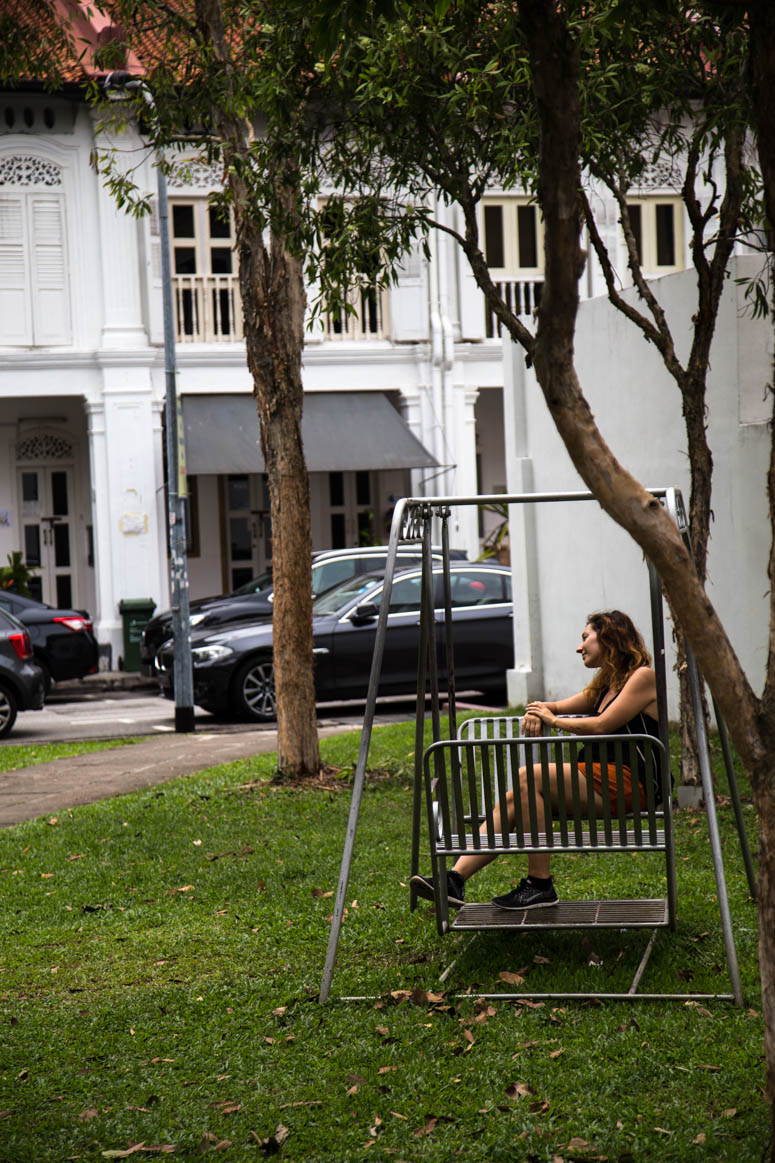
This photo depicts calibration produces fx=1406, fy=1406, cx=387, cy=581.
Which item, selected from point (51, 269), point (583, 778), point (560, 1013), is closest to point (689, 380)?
point (583, 778)

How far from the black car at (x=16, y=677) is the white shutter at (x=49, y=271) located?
8347 millimetres

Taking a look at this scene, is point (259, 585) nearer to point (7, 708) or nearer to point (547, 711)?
point (7, 708)

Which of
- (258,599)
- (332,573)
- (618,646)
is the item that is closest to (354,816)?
(618,646)

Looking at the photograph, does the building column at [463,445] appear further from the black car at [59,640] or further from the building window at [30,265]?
the black car at [59,640]

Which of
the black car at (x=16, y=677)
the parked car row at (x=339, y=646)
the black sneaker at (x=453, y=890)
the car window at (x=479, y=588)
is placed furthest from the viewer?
the car window at (x=479, y=588)

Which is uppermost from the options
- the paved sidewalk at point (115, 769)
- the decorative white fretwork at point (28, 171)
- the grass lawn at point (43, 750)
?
the decorative white fretwork at point (28, 171)

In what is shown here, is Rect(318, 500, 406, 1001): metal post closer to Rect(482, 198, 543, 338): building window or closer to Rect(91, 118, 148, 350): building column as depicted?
Rect(91, 118, 148, 350): building column

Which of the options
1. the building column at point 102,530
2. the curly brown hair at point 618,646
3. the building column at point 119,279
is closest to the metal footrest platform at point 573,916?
the curly brown hair at point 618,646

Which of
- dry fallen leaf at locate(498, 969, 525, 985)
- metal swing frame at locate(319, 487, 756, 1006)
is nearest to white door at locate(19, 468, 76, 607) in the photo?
metal swing frame at locate(319, 487, 756, 1006)

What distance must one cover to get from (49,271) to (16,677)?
31.0 feet

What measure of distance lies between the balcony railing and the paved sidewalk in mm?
11450

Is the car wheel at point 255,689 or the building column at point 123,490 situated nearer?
the car wheel at point 255,689

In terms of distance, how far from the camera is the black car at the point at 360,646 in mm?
14859

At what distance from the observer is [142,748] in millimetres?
12859
